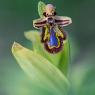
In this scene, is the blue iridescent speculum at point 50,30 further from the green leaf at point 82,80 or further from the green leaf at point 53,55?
the green leaf at point 82,80

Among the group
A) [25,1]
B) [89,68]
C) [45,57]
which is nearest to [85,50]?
[89,68]

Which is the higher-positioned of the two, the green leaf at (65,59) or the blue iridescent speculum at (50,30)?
the blue iridescent speculum at (50,30)

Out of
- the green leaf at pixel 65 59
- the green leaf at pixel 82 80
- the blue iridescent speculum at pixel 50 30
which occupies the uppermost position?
the blue iridescent speculum at pixel 50 30

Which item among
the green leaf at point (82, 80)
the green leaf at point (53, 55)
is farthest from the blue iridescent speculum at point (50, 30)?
the green leaf at point (82, 80)

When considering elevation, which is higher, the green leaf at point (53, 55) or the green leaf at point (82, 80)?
the green leaf at point (53, 55)

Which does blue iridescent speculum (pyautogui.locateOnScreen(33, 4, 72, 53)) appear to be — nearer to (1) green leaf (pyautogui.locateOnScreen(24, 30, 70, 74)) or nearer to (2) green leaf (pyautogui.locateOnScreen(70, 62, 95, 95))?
(1) green leaf (pyautogui.locateOnScreen(24, 30, 70, 74))
